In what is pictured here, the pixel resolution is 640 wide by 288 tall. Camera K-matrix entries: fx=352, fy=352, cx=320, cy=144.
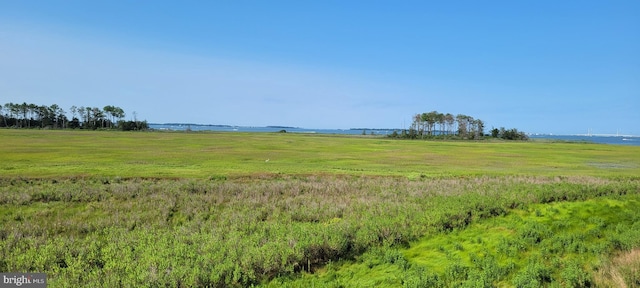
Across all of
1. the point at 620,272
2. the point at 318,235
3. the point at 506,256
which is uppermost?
the point at 318,235

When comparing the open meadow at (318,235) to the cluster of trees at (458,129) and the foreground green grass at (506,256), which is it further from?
the cluster of trees at (458,129)

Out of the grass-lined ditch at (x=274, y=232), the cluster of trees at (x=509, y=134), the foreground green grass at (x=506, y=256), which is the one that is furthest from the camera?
the cluster of trees at (x=509, y=134)

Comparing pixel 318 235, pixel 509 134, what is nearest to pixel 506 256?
pixel 318 235

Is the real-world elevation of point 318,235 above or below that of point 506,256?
above

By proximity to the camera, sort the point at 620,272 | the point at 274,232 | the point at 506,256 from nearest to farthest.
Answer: the point at 620,272
the point at 506,256
the point at 274,232

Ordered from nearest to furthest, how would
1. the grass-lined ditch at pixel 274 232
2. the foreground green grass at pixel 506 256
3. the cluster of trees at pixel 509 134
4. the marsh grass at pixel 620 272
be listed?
the marsh grass at pixel 620 272 < the foreground green grass at pixel 506 256 < the grass-lined ditch at pixel 274 232 < the cluster of trees at pixel 509 134

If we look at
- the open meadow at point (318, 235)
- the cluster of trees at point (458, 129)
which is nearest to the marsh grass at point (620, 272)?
the open meadow at point (318, 235)

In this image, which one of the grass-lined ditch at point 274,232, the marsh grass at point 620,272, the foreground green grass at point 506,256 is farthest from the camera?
→ the grass-lined ditch at point 274,232

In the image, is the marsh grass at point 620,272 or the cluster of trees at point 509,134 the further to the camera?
the cluster of trees at point 509,134

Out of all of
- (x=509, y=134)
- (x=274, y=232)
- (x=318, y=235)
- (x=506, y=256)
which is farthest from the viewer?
(x=509, y=134)

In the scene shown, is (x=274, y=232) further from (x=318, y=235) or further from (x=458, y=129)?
(x=458, y=129)

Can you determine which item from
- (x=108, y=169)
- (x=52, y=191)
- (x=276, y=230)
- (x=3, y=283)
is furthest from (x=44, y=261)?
(x=108, y=169)

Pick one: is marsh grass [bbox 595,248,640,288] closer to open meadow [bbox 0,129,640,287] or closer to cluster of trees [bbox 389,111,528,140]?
open meadow [bbox 0,129,640,287]

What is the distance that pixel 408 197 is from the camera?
21188 mm
